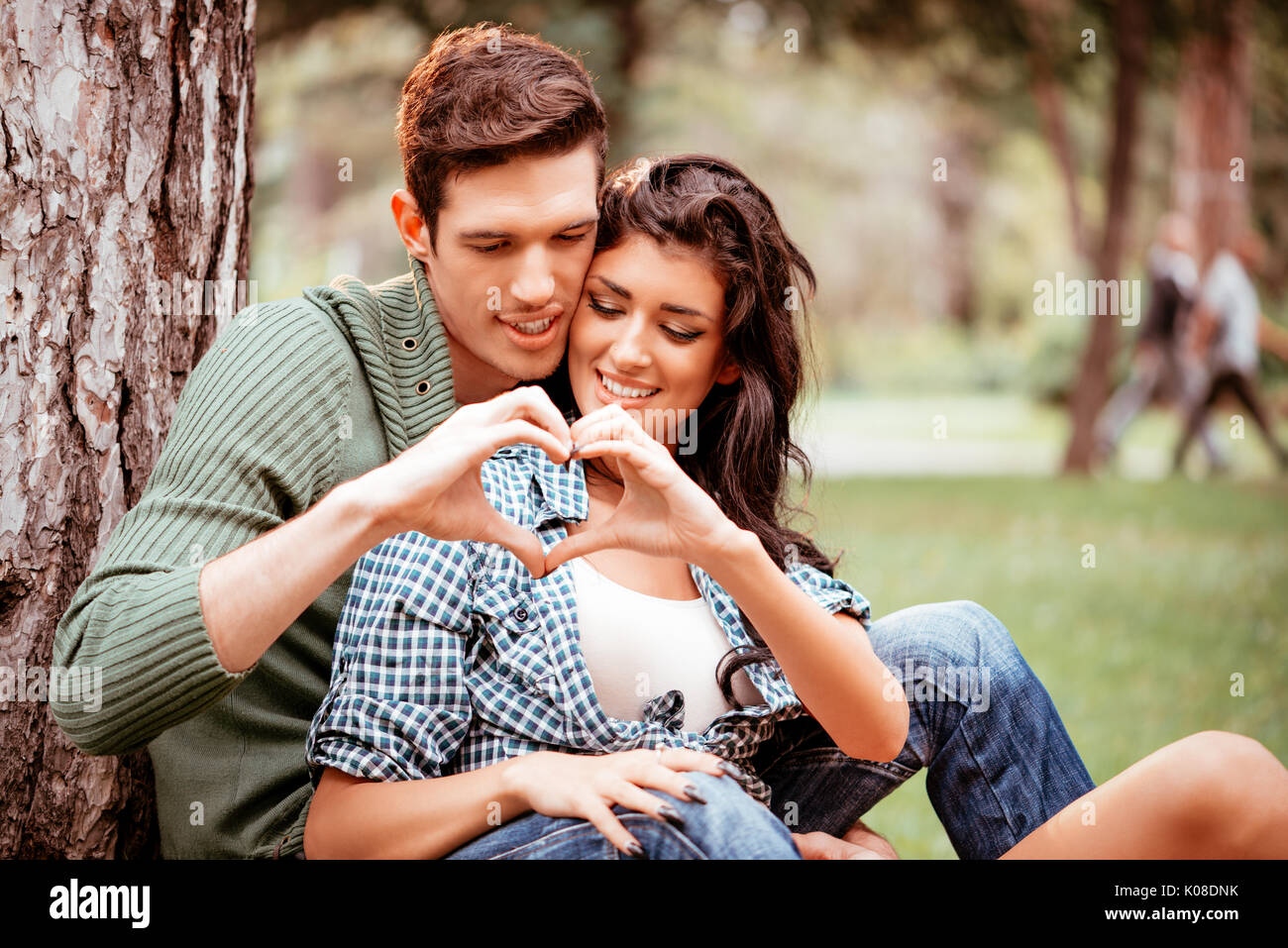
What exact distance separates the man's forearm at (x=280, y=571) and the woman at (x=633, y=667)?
0.19 m

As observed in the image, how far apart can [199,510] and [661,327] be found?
1.00 m

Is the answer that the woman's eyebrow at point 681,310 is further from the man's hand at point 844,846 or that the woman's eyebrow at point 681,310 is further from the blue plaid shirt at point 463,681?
the man's hand at point 844,846

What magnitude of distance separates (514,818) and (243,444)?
2.50 ft

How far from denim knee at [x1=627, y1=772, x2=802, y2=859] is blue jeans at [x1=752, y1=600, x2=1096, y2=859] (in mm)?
614

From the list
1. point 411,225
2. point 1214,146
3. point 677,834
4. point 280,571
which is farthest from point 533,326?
point 1214,146

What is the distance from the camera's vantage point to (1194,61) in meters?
14.0

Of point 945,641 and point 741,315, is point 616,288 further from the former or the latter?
point 945,641

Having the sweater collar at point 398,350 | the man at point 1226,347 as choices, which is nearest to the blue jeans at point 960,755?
the sweater collar at point 398,350

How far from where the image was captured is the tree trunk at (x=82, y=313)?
2.39 meters

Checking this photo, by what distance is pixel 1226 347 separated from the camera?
1189 cm

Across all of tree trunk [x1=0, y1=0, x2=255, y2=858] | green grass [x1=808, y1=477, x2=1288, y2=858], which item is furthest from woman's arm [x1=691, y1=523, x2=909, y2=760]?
tree trunk [x1=0, y1=0, x2=255, y2=858]

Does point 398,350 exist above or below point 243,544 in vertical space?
above

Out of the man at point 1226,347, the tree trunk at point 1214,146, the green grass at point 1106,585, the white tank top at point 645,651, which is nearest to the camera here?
the white tank top at point 645,651
